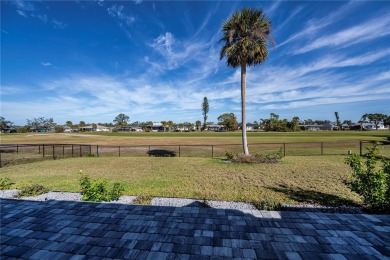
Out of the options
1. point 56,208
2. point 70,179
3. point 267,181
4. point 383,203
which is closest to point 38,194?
point 70,179

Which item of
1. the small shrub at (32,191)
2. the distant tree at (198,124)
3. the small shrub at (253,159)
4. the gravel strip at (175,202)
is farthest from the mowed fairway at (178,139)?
the distant tree at (198,124)

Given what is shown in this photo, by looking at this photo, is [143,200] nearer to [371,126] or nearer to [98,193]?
[98,193]

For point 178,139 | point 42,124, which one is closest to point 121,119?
point 42,124

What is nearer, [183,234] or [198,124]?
[183,234]

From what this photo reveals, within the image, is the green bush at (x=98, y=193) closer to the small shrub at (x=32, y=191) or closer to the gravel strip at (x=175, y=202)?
the gravel strip at (x=175, y=202)

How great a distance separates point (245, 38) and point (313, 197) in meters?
11.7

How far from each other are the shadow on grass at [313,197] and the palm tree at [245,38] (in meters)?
6.98

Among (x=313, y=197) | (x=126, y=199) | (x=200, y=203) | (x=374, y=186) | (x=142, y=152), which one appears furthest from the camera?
(x=142, y=152)

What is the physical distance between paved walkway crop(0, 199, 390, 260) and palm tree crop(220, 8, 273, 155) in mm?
11020

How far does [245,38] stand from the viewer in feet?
46.2

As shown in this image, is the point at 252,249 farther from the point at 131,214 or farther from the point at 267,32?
the point at 267,32

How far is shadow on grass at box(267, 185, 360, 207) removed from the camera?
607 centimetres

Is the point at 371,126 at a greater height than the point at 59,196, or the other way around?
the point at 371,126

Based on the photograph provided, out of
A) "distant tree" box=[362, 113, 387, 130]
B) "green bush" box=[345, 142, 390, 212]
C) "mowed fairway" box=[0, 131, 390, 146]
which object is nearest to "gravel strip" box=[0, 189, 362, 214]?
"green bush" box=[345, 142, 390, 212]
